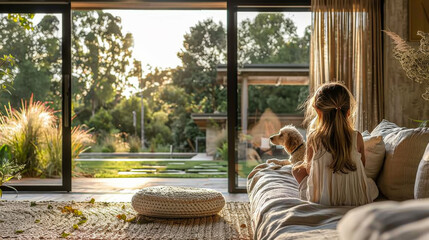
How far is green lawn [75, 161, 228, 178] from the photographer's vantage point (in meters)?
8.09

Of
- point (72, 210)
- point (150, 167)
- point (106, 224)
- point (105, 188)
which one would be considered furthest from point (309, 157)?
point (150, 167)

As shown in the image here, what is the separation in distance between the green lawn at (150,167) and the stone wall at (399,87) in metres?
3.43

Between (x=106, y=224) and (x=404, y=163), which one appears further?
(x=106, y=224)

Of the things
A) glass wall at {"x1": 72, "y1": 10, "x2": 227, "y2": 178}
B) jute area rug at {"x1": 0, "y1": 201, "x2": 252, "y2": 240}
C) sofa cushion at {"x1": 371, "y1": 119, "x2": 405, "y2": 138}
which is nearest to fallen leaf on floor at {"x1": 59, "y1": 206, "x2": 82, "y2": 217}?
Result: jute area rug at {"x1": 0, "y1": 201, "x2": 252, "y2": 240}

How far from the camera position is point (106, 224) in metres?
3.71

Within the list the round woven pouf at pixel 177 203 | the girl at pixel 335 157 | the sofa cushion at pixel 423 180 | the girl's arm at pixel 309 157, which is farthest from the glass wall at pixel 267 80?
the sofa cushion at pixel 423 180

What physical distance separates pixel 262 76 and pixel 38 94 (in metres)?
2.55

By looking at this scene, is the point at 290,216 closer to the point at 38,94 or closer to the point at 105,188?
the point at 38,94

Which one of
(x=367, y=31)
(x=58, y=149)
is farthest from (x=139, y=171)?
(x=367, y=31)

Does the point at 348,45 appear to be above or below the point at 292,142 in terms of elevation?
above

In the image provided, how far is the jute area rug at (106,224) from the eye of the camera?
336cm

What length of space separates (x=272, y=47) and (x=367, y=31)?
3.27 ft

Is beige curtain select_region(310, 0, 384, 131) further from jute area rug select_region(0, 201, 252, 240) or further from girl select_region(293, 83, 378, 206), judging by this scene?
girl select_region(293, 83, 378, 206)

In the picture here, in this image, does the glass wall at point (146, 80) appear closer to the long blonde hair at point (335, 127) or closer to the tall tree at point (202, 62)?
the tall tree at point (202, 62)
